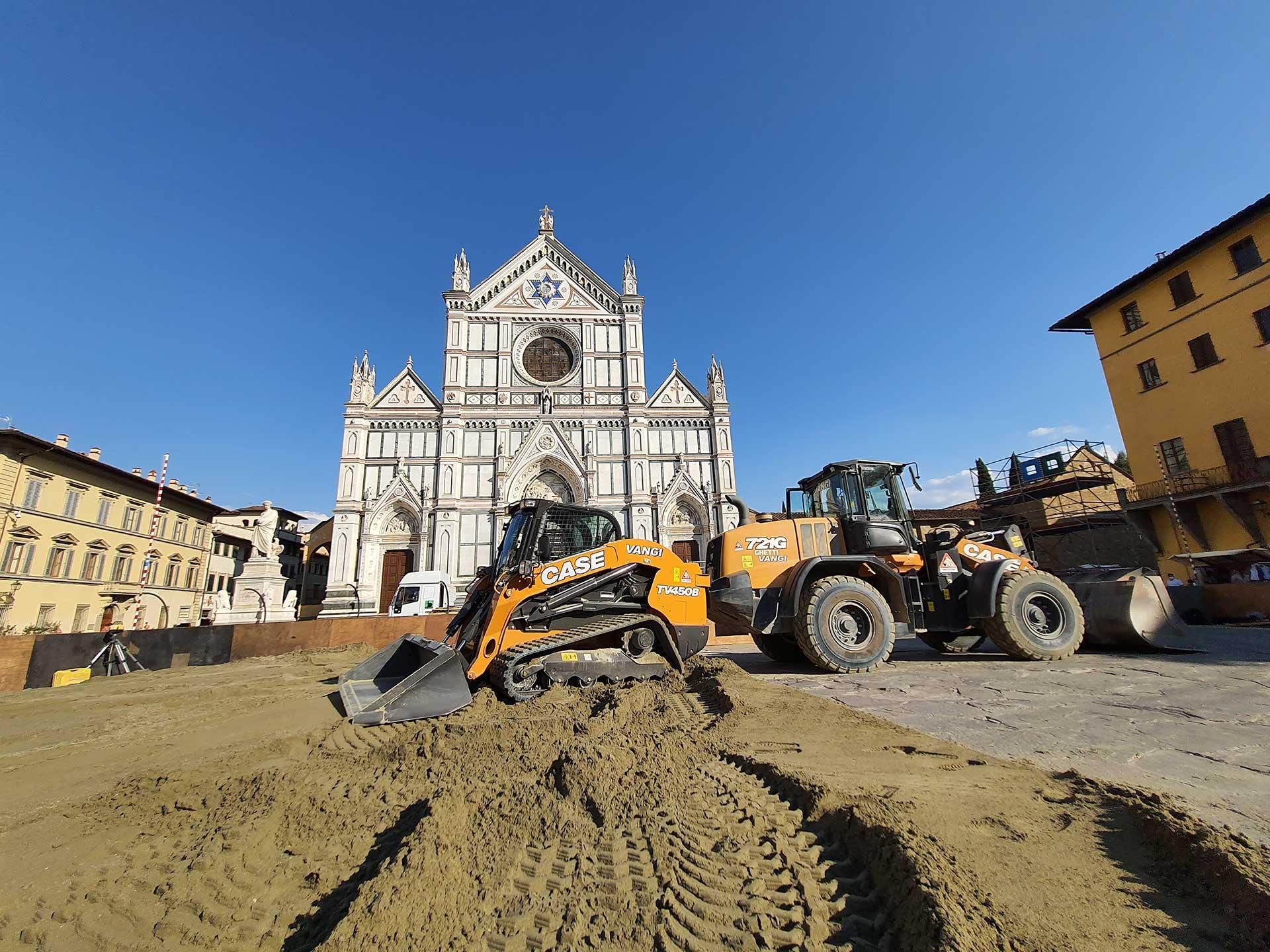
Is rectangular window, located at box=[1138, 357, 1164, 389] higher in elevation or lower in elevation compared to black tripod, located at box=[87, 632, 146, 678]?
higher

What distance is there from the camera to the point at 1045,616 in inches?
300

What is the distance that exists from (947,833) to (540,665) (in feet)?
14.4

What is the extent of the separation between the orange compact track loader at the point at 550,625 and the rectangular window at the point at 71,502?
27.2 m

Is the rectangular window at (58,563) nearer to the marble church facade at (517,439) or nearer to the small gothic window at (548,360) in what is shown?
the marble church facade at (517,439)

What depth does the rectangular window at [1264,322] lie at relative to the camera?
16359mm

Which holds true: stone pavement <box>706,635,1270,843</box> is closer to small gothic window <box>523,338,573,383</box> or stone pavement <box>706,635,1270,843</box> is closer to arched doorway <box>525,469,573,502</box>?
arched doorway <box>525,469,573,502</box>

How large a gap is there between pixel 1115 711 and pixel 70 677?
49.9 ft

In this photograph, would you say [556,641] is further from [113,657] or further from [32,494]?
[32,494]

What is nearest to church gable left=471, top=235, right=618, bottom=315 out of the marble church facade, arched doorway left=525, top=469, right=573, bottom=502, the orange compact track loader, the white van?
the marble church facade

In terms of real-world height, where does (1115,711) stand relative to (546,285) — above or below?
below

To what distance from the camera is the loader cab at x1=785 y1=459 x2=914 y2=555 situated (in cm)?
793

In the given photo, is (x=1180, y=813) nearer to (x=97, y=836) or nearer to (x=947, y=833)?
(x=947, y=833)

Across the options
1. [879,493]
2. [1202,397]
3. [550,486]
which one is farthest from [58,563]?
[1202,397]

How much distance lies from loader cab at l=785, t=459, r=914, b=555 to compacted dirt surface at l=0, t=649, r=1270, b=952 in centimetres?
427
